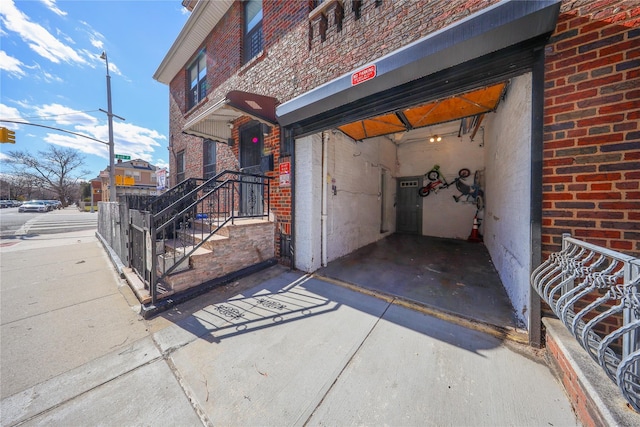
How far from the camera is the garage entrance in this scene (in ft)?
6.50

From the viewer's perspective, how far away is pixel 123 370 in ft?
6.12

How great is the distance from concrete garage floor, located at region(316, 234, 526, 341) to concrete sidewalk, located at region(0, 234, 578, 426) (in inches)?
15.4

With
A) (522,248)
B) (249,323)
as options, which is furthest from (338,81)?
(249,323)

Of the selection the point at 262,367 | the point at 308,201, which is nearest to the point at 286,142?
the point at 308,201

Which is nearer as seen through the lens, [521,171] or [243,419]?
[243,419]

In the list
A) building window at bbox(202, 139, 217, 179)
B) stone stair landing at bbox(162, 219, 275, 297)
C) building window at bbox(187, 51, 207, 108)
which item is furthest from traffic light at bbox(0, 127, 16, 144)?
stone stair landing at bbox(162, 219, 275, 297)

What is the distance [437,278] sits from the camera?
12.4ft

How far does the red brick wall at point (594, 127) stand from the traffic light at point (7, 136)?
16433 millimetres

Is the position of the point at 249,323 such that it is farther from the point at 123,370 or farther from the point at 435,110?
the point at 435,110

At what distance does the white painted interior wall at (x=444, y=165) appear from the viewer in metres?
7.15

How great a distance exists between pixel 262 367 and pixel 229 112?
4.78 m

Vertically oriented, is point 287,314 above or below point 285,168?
below

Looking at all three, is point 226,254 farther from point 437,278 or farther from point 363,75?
point 437,278

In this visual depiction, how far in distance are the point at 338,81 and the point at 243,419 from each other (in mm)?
3776
